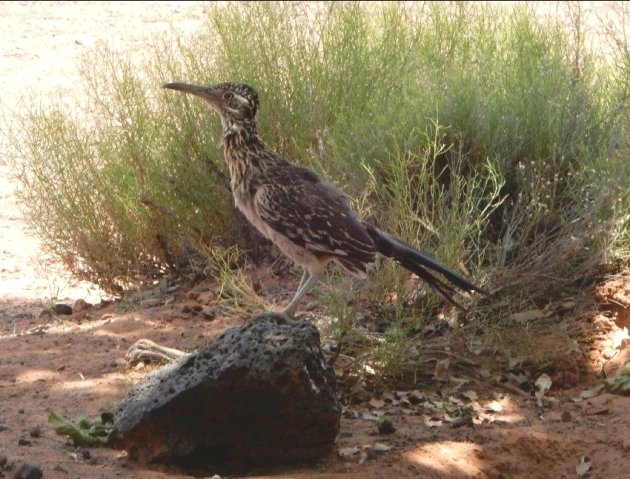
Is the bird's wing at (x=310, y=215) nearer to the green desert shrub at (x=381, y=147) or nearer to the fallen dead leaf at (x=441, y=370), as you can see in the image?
the green desert shrub at (x=381, y=147)

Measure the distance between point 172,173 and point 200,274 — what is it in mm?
745

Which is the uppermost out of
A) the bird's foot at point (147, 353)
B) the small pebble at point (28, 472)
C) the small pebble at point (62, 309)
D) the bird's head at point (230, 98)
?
the bird's head at point (230, 98)

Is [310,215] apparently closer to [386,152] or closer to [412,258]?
[412,258]

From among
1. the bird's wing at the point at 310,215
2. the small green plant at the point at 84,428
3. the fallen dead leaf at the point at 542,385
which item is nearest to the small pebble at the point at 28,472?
the small green plant at the point at 84,428

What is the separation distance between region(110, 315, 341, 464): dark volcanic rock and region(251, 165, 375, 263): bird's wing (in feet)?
2.09

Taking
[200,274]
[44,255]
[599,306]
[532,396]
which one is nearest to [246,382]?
[532,396]

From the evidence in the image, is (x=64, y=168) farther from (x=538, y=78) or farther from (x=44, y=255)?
(x=538, y=78)

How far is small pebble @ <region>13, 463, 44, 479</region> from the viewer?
466 centimetres

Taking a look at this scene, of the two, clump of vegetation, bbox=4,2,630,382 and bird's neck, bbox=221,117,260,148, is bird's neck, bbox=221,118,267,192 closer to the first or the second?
bird's neck, bbox=221,117,260,148

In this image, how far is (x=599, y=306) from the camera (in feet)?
A: 22.8

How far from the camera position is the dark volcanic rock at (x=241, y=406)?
5.15m

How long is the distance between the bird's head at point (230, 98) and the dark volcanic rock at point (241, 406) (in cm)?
140

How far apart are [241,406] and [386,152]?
243 cm

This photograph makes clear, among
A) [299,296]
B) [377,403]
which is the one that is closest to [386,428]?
[377,403]
